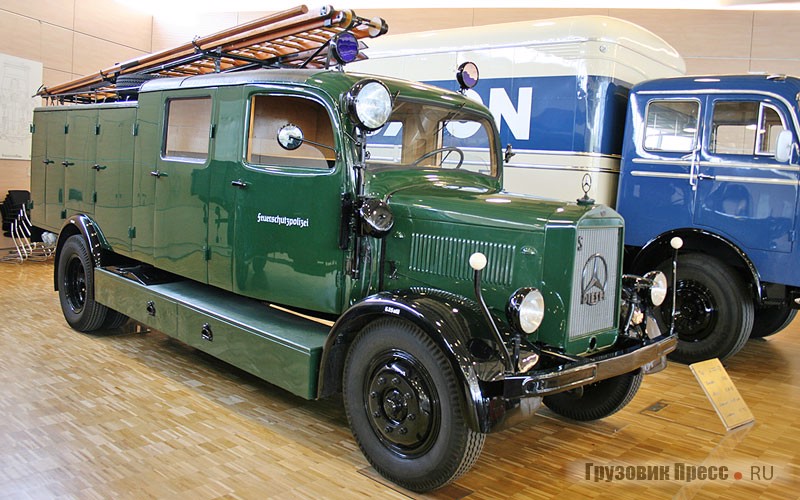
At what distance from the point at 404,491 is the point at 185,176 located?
2644 mm

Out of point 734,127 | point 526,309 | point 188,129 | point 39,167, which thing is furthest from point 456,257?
point 39,167

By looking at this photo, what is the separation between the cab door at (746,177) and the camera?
517 centimetres

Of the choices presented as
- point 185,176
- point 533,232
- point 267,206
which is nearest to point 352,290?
point 267,206

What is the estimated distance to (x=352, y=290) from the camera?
364 cm

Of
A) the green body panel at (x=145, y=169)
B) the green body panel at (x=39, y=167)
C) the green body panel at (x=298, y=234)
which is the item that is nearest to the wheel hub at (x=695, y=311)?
the green body panel at (x=298, y=234)

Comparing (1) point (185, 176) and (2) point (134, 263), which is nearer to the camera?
(1) point (185, 176)

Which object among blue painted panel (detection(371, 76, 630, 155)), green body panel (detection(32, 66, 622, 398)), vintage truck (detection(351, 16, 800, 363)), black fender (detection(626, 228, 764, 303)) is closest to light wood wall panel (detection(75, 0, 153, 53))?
green body panel (detection(32, 66, 622, 398))

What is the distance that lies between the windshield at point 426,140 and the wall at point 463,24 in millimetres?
7505

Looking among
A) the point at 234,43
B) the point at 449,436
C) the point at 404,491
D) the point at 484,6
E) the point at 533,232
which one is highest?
the point at 484,6

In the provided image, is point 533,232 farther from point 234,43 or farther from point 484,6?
point 484,6

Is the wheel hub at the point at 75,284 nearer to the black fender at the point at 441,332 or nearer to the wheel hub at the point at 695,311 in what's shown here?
the black fender at the point at 441,332

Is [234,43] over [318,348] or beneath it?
over

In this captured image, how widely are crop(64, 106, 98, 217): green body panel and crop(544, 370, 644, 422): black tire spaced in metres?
4.16

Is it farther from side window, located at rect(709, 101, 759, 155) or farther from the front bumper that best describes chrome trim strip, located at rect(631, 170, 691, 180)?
the front bumper
